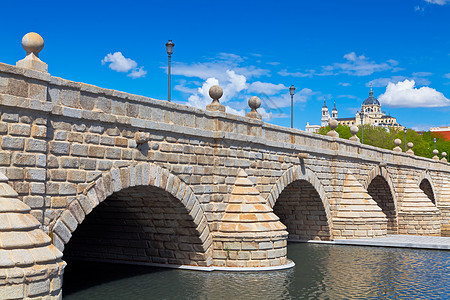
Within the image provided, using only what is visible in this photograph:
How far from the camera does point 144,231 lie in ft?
51.5

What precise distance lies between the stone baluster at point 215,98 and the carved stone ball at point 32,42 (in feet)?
21.0

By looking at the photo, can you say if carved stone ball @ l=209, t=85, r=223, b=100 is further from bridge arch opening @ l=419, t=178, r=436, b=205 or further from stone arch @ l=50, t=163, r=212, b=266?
bridge arch opening @ l=419, t=178, r=436, b=205

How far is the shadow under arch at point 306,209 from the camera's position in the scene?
22.2 meters

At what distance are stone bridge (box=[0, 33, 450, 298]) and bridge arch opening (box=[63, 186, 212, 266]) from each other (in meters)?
0.04

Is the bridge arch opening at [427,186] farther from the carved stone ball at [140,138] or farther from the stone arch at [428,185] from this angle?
the carved stone ball at [140,138]

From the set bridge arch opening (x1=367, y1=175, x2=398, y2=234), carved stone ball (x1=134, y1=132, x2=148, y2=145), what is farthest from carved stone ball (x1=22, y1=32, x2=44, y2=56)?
bridge arch opening (x1=367, y1=175, x2=398, y2=234)

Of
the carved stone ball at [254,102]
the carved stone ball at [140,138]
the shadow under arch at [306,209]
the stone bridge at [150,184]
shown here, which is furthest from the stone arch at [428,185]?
the carved stone ball at [140,138]

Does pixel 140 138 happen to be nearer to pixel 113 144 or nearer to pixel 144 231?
pixel 113 144

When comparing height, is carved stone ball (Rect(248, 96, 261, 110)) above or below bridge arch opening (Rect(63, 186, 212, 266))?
above

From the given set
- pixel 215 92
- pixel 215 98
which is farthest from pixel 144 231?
pixel 215 92

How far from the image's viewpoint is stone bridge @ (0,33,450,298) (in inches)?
362

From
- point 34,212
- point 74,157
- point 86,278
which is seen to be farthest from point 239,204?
point 34,212

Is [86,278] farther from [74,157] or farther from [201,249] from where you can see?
[74,157]

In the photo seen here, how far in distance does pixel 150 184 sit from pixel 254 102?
19.8 feet
